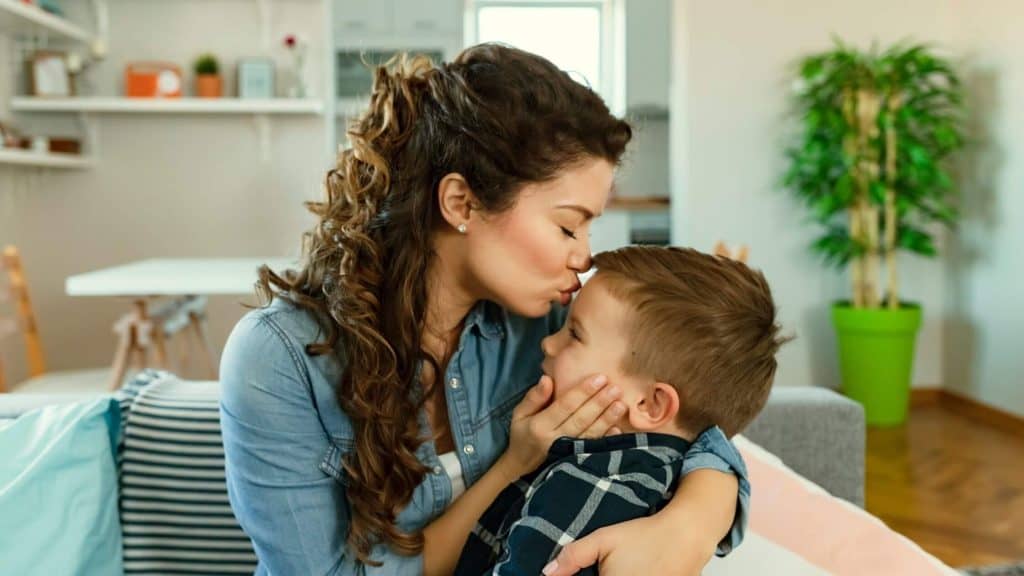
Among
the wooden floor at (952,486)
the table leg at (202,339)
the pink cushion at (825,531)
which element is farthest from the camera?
the table leg at (202,339)

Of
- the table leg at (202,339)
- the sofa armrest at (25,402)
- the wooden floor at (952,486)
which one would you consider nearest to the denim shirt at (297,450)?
the sofa armrest at (25,402)

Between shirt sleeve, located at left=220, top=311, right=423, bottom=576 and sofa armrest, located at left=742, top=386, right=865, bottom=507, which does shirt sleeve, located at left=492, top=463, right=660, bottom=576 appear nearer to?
shirt sleeve, located at left=220, top=311, right=423, bottom=576

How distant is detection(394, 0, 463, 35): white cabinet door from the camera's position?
614 cm

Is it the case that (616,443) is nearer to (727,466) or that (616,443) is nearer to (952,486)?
(727,466)

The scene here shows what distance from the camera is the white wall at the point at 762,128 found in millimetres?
5301

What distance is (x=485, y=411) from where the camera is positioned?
52.4 inches

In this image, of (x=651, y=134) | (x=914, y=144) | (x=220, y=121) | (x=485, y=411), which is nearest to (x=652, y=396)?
(x=485, y=411)

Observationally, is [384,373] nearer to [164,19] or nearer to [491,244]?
[491,244]

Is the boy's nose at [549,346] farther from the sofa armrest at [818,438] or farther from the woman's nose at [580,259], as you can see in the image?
the sofa armrest at [818,438]

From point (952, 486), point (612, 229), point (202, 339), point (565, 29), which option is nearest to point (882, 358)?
point (952, 486)

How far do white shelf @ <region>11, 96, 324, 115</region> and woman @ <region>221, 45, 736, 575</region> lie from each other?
152 inches

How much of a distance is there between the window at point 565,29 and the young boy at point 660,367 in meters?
5.71

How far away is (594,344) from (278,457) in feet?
1.26

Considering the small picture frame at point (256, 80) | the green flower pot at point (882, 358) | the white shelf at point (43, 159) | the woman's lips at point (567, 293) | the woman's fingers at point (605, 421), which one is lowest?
the green flower pot at point (882, 358)
